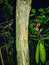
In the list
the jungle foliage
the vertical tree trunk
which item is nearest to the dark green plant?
the jungle foliage

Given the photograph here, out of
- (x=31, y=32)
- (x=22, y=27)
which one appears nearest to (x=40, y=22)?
(x=31, y=32)

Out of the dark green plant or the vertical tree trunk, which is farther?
the dark green plant

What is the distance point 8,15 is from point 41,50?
0.48 metres

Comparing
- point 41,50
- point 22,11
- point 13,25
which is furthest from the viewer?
point 13,25

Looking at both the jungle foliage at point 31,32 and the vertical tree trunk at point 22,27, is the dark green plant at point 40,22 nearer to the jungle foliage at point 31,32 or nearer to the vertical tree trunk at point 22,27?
the jungle foliage at point 31,32

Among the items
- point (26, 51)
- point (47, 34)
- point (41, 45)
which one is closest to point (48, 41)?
point (47, 34)

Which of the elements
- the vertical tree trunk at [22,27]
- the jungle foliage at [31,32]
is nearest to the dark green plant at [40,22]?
the jungle foliage at [31,32]

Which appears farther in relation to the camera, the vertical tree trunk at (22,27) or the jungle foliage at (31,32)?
the jungle foliage at (31,32)

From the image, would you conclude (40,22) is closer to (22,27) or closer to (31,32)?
(31,32)

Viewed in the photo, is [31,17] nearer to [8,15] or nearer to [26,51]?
[8,15]

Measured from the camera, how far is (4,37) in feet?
5.92

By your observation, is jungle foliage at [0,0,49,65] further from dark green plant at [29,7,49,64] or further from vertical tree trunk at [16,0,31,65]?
vertical tree trunk at [16,0,31,65]

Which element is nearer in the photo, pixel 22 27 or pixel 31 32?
pixel 22 27

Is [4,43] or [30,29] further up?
[30,29]
